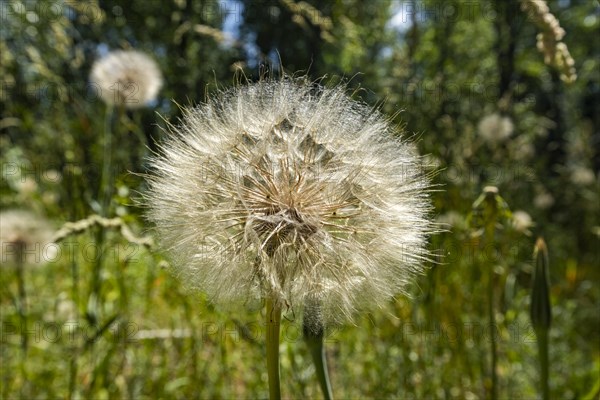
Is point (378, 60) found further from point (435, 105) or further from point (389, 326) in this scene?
point (389, 326)

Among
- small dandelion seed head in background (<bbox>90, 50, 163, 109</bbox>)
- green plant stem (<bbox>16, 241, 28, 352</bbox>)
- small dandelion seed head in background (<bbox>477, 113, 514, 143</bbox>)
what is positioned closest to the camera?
green plant stem (<bbox>16, 241, 28, 352</bbox>)

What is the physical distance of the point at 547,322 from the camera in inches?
50.0

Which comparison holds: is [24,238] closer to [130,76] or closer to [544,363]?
[130,76]

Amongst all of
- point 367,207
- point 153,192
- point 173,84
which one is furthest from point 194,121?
point 173,84

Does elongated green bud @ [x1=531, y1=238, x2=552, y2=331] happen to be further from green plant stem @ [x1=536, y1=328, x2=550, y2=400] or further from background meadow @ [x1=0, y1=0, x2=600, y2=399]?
background meadow @ [x1=0, y1=0, x2=600, y2=399]

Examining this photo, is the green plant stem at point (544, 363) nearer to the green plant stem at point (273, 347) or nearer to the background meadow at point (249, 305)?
the background meadow at point (249, 305)

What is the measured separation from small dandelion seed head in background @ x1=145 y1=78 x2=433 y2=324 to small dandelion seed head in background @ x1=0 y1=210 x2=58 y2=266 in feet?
4.62

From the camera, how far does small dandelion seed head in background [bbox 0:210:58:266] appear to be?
7.66 feet

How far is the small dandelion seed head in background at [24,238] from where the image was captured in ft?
7.66

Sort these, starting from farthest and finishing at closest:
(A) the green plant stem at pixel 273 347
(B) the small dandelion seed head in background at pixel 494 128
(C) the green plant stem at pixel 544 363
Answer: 1. (B) the small dandelion seed head in background at pixel 494 128
2. (C) the green plant stem at pixel 544 363
3. (A) the green plant stem at pixel 273 347

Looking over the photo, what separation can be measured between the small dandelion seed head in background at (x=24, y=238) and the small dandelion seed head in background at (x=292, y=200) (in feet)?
4.62

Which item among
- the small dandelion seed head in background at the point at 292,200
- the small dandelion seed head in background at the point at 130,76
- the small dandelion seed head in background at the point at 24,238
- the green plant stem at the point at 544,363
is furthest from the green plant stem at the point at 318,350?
the small dandelion seed head in background at the point at 130,76

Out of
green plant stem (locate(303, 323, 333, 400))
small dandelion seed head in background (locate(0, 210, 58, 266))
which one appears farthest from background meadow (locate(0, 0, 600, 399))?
green plant stem (locate(303, 323, 333, 400))

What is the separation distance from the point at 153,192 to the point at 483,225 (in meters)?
0.86
